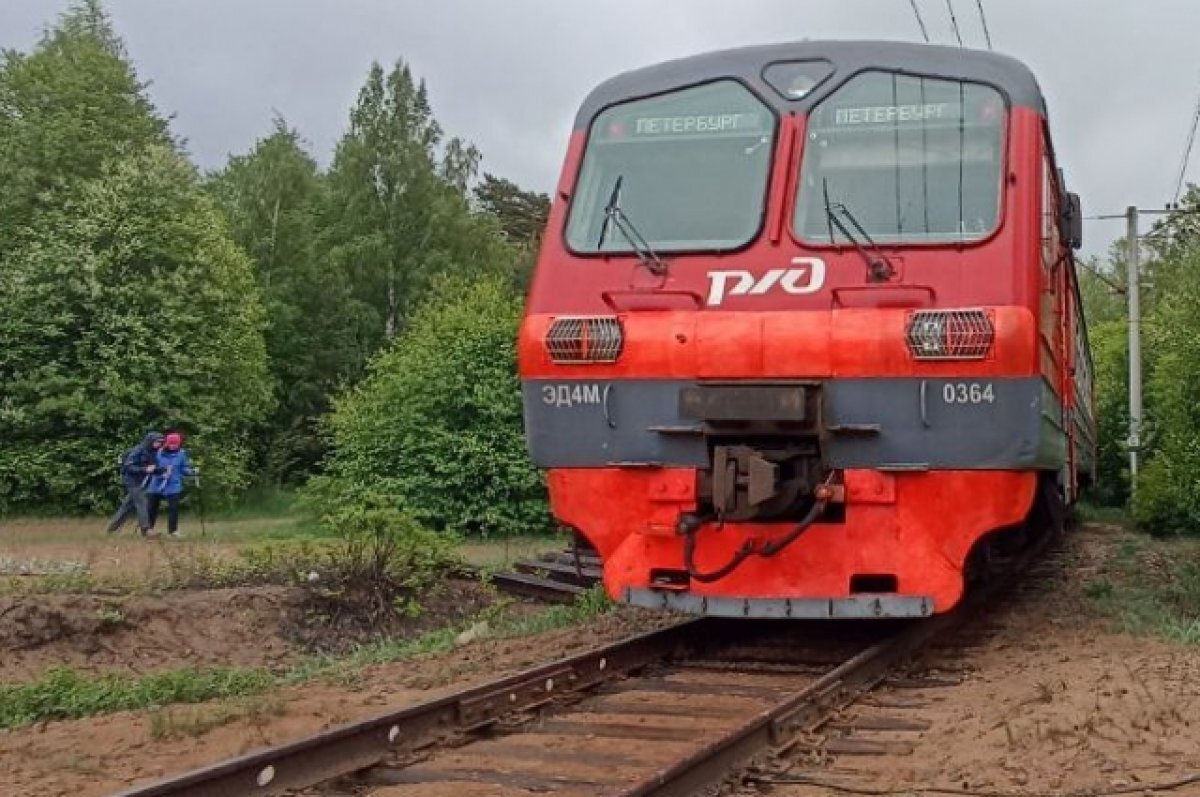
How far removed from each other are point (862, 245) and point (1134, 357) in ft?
59.8

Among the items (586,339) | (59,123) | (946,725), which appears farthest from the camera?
(59,123)

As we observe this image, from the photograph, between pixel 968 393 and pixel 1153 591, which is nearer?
pixel 968 393

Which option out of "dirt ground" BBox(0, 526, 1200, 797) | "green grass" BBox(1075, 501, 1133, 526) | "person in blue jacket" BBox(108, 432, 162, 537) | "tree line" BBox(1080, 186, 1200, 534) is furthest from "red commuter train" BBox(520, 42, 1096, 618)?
"green grass" BBox(1075, 501, 1133, 526)

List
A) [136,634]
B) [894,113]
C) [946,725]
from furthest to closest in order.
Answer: [136,634] → [894,113] → [946,725]

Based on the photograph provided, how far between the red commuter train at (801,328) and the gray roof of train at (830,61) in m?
0.02

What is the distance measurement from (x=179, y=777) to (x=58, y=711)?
4.06 meters

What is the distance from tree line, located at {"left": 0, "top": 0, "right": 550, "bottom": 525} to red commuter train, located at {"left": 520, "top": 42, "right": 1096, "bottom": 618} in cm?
1069

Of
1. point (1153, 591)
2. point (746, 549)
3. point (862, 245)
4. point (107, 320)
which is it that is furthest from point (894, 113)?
point (107, 320)

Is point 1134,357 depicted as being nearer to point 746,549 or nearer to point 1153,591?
point 1153,591

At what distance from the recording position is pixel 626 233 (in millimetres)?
8562

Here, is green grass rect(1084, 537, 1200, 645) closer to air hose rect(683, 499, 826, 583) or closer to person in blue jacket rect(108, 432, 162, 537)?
air hose rect(683, 499, 826, 583)

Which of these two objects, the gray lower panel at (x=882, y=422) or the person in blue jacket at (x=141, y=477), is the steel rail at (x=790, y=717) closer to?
the gray lower panel at (x=882, y=422)

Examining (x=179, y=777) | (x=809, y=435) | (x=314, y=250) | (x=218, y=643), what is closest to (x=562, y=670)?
(x=809, y=435)

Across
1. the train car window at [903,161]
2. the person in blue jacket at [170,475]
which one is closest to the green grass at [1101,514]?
the person in blue jacket at [170,475]
